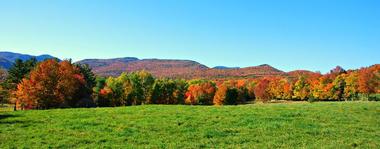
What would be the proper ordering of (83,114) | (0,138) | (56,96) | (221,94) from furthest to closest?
(221,94) < (56,96) < (83,114) < (0,138)

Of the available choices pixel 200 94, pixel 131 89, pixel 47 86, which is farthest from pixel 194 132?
pixel 200 94

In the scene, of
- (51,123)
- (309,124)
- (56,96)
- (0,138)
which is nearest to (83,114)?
(51,123)

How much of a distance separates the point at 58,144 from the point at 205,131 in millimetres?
8306

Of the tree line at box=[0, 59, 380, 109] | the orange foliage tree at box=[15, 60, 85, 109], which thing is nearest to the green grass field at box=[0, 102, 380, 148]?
the orange foliage tree at box=[15, 60, 85, 109]

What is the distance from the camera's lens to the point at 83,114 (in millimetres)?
30688

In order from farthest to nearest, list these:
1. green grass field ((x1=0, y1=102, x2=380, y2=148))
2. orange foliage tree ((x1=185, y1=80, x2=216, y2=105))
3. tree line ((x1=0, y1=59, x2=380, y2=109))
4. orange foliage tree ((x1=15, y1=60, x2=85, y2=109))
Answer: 1. orange foliage tree ((x1=185, y1=80, x2=216, y2=105))
2. tree line ((x1=0, y1=59, x2=380, y2=109))
3. orange foliage tree ((x1=15, y1=60, x2=85, y2=109))
4. green grass field ((x1=0, y1=102, x2=380, y2=148))

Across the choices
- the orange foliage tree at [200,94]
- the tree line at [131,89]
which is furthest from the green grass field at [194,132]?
the orange foliage tree at [200,94]

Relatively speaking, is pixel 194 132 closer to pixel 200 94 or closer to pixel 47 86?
pixel 47 86

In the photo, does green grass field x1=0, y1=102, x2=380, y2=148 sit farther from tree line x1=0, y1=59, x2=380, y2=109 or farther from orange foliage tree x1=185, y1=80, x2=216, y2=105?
orange foliage tree x1=185, y1=80, x2=216, y2=105

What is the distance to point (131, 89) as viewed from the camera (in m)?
104

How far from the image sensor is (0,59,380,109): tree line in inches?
2693

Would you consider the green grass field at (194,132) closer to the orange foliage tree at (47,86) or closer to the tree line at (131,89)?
the orange foliage tree at (47,86)

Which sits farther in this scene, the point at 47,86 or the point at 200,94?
the point at 200,94

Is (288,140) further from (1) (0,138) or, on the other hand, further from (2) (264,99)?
(2) (264,99)
